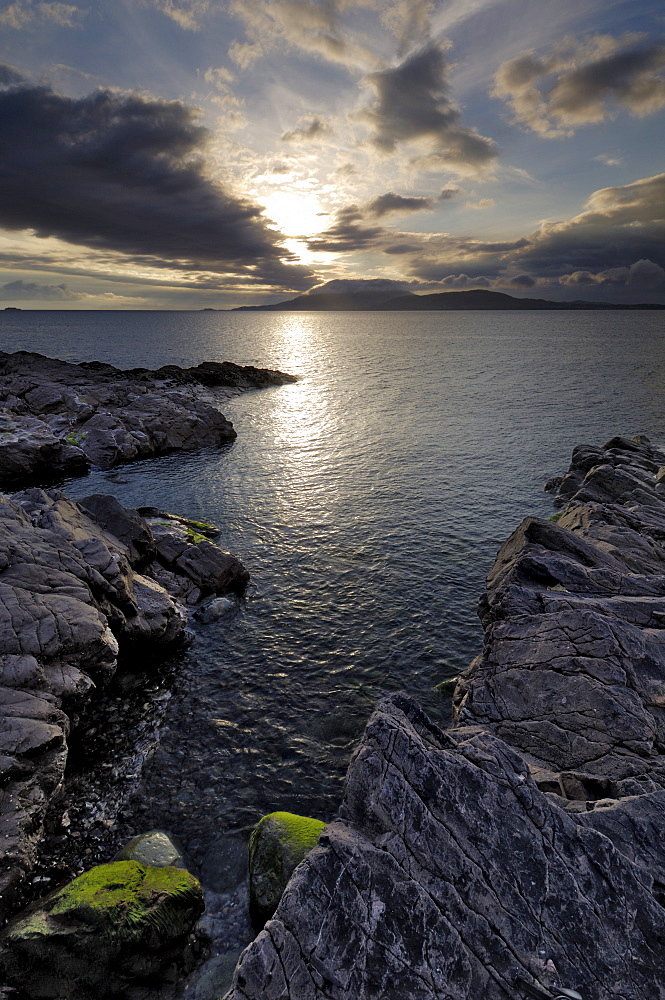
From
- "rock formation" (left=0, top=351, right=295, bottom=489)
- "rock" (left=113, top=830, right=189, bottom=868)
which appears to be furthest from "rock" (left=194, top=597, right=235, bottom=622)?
"rock formation" (left=0, top=351, right=295, bottom=489)

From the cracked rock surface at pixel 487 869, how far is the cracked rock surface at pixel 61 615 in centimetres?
900

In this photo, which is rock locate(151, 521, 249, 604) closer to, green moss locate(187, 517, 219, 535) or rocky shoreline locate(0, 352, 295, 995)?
rocky shoreline locate(0, 352, 295, 995)

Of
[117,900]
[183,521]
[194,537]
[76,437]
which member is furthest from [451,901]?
[76,437]

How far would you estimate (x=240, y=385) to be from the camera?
103 m

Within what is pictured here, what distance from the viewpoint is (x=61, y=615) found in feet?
59.0

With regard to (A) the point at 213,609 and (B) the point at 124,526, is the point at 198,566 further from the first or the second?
(B) the point at 124,526

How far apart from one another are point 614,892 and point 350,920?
14.7 ft

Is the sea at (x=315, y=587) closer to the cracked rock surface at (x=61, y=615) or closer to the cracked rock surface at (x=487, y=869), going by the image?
the cracked rock surface at (x=61, y=615)

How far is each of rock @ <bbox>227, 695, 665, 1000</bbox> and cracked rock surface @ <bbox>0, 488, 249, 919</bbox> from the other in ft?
29.2

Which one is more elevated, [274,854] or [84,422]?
[84,422]

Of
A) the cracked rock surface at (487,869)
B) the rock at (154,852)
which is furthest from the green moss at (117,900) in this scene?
the cracked rock surface at (487,869)

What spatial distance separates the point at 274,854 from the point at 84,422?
55.9m

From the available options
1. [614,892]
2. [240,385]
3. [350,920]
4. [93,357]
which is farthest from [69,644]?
[93,357]

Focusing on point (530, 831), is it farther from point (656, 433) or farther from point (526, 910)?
point (656, 433)
